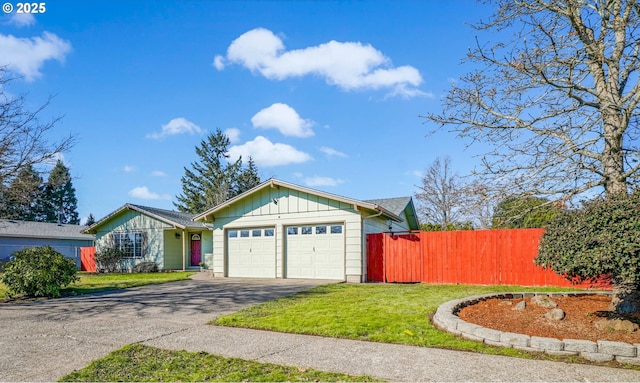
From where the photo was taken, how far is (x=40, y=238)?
93.1 ft

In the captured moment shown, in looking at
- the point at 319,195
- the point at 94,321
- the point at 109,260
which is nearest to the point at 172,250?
the point at 109,260

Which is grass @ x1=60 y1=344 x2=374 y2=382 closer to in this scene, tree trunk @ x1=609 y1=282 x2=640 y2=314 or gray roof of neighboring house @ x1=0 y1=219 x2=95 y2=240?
tree trunk @ x1=609 y1=282 x2=640 y2=314

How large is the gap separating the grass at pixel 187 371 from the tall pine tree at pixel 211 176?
4717cm

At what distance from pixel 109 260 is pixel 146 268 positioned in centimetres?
287

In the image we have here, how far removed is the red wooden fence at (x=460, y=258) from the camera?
11.9m

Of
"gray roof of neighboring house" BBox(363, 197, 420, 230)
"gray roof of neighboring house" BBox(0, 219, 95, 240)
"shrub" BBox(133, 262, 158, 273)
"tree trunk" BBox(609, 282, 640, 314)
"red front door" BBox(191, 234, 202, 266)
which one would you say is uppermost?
"gray roof of neighboring house" BBox(363, 197, 420, 230)

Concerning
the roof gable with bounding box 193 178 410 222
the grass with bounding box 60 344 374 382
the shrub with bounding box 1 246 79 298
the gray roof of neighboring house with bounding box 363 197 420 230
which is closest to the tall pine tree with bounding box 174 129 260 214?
the gray roof of neighboring house with bounding box 363 197 420 230

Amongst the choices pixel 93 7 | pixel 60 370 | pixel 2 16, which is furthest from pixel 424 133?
pixel 2 16

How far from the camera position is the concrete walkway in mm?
4086

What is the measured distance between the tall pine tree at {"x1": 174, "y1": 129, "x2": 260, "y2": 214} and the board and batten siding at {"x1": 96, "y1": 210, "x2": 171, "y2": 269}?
25.8 metres

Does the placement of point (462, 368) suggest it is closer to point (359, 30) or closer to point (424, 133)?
point (424, 133)

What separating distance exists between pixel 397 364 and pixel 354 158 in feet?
56.9

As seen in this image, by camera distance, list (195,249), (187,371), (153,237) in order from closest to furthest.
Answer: (187,371) → (153,237) → (195,249)

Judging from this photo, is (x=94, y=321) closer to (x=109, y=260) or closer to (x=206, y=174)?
(x=109, y=260)
